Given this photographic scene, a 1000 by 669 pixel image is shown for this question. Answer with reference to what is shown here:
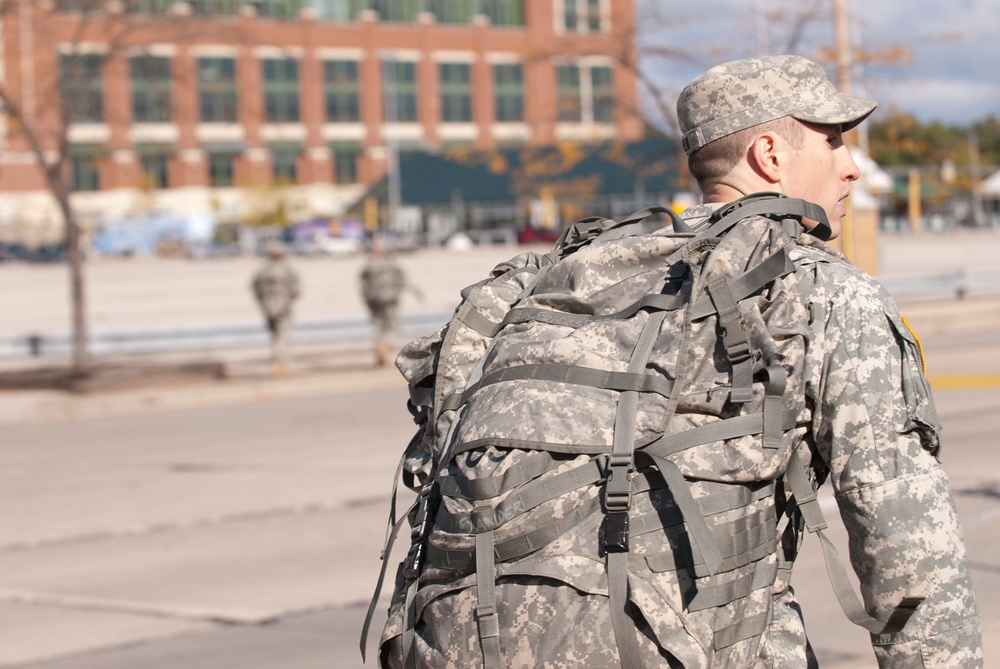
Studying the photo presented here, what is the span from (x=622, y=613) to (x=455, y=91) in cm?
8684

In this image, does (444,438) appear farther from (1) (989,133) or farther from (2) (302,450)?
(1) (989,133)

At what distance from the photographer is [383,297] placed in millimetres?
17484

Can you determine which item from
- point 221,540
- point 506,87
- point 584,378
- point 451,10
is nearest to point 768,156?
point 584,378

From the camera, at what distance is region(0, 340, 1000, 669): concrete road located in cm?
560

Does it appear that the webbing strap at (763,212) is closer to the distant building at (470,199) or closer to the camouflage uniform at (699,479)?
the camouflage uniform at (699,479)

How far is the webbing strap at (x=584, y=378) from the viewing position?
1.93 metres

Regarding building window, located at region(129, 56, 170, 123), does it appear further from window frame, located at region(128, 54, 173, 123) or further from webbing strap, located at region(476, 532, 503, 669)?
webbing strap, located at region(476, 532, 503, 669)

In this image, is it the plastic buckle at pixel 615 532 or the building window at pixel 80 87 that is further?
the building window at pixel 80 87

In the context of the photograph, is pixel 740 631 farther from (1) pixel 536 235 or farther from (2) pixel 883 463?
(1) pixel 536 235

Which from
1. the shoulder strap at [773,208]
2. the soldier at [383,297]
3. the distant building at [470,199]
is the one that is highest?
the distant building at [470,199]

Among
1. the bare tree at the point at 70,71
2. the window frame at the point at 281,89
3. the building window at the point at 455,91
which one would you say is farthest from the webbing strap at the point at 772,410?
the building window at the point at 455,91

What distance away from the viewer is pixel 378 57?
81.9m

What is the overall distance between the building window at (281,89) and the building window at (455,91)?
10.2 meters

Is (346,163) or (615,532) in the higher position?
(346,163)
